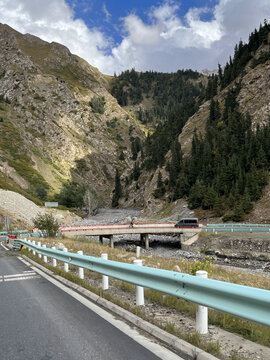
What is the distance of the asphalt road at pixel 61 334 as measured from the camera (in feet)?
14.3

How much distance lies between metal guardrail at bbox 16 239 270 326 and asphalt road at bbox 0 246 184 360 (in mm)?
888

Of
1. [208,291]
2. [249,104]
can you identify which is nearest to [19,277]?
[208,291]

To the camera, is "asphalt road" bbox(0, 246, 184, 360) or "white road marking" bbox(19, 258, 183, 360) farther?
"asphalt road" bbox(0, 246, 184, 360)

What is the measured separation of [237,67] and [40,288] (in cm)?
12048

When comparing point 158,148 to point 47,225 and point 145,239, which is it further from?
point 47,225

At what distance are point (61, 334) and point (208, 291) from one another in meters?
2.64

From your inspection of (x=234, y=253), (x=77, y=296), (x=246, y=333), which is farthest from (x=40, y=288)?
(x=234, y=253)

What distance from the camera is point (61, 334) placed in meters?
5.24

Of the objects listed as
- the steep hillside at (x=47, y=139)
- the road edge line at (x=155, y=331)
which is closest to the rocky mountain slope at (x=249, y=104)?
the steep hillside at (x=47, y=139)

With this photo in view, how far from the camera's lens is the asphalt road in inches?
171

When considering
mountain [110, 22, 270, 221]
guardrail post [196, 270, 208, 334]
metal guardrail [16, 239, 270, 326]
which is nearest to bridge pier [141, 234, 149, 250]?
mountain [110, 22, 270, 221]

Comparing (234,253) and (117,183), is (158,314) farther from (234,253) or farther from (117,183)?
(117,183)

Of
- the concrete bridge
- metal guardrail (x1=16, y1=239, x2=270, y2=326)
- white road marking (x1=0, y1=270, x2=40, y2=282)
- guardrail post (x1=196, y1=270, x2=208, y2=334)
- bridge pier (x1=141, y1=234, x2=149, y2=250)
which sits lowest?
bridge pier (x1=141, y1=234, x2=149, y2=250)

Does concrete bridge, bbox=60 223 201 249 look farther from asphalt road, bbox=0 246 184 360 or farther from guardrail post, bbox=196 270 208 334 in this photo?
guardrail post, bbox=196 270 208 334
